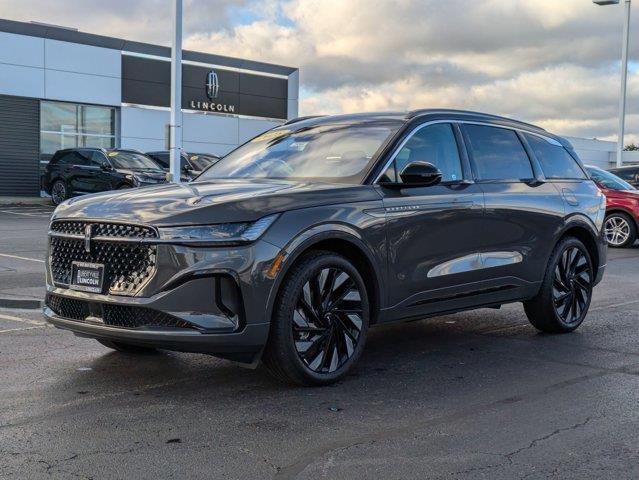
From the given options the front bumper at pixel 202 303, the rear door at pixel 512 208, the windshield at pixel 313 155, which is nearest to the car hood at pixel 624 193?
the rear door at pixel 512 208

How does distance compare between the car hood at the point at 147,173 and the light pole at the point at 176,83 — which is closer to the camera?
the light pole at the point at 176,83

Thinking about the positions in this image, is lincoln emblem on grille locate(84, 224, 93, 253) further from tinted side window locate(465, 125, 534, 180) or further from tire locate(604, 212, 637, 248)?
tire locate(604, 212, 637, 248)

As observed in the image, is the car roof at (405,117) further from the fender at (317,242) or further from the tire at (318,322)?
the tire at (318,322)

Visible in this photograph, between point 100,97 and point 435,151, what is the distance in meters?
26.4

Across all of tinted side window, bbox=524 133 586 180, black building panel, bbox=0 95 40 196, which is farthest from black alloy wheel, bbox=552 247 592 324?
black building panel, bbox=0 95 40 196

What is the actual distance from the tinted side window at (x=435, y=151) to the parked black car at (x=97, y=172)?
52.1 ft

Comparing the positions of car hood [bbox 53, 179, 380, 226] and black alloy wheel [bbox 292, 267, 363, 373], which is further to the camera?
black alloy wheel [bbox 292, 267, 363, 373]

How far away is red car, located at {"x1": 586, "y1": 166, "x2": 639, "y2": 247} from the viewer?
1669 cm

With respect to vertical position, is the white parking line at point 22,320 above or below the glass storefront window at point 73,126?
below

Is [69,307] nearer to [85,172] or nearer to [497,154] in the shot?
[497,154]

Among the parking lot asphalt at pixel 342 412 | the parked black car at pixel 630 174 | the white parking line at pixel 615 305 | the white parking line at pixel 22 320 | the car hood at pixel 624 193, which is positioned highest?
the parked black car at pixel 630 174

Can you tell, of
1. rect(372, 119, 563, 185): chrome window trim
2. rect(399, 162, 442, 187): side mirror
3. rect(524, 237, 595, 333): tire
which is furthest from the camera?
rect(524, 237, 595, 333): tire

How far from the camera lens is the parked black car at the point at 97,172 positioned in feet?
73.3

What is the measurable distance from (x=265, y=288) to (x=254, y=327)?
24 centimetres
